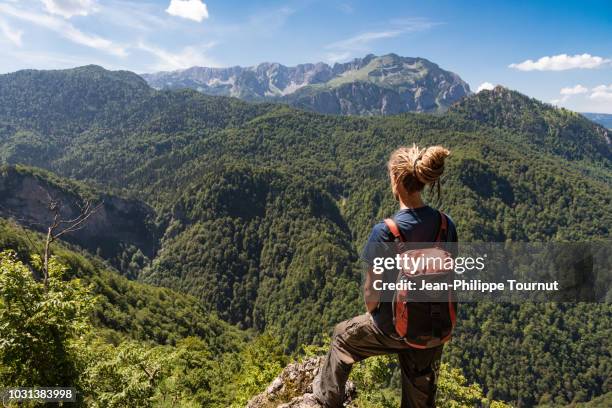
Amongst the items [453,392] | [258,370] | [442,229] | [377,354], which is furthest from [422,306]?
[258,370]

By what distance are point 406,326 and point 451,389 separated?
16.2 metres

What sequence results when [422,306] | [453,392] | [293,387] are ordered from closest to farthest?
1. [422,306]
2. [293,387]
3. [453,392]

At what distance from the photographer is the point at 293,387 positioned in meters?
9.87

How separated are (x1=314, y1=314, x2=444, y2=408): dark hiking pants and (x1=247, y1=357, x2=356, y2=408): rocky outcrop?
3.31 m

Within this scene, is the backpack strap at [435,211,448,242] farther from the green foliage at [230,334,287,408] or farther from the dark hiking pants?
the green foliage at [230,334,287,408]

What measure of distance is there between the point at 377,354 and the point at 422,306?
1539 millimetres

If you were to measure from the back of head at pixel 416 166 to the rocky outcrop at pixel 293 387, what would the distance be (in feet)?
20.3

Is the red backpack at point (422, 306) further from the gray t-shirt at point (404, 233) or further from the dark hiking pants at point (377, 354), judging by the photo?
the dark hiking pants at point (377, 354)

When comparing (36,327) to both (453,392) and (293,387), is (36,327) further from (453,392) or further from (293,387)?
(453,392)

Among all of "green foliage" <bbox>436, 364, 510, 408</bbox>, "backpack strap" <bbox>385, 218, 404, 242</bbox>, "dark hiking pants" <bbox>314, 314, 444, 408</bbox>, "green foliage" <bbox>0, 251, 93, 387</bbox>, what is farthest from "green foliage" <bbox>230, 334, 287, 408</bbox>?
"backpack strap" <bbox>385, 218, 404, 242</bbox>

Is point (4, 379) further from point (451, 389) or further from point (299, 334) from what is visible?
point (299, 334)

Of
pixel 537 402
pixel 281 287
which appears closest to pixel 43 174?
pixel 281 287

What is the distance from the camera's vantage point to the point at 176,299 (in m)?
137

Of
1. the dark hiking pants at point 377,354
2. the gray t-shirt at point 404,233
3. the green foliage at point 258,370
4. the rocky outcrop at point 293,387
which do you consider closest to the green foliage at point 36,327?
the rocky outcrop at point 293,387
